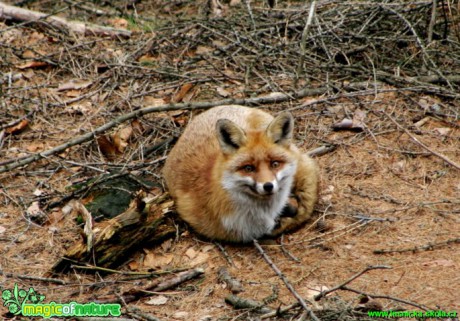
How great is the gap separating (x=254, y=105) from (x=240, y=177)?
103 inches

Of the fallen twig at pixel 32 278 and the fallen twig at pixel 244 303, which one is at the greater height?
the fallen twig at pixel 244 303

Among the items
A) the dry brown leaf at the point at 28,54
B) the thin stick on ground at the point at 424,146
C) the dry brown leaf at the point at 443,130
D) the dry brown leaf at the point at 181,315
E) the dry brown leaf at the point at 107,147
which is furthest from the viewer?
the dry brown leaf at the point at 28,54

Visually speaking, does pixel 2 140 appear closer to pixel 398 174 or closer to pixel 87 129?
pixel 87 129

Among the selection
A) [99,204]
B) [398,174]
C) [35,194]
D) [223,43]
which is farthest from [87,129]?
[398,174]

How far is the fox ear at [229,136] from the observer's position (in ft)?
18.4

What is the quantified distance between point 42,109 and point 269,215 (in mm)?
4164

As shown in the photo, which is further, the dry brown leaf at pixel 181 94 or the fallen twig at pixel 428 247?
the dry brown leaf at pixel 181 94

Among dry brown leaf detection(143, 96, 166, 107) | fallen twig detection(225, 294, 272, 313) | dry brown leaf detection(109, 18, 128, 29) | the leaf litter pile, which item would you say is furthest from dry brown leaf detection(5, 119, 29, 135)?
fallen twig detection(225, 294, 272, 313)

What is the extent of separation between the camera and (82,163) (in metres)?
7.30

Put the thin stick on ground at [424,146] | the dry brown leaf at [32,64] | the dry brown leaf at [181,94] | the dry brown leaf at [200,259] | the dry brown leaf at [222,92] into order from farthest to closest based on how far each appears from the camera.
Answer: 1. the dry brown leaf at [32,64]
2. the dry brown leaf at [181,94]
3. the dry brown leaf at [222,92]
4. the thin stick on ground at [424,146]
5. the dry brown leaf at [200,259]

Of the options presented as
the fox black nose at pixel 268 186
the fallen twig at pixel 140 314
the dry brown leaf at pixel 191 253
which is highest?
the fox black nose at pixel 268 186

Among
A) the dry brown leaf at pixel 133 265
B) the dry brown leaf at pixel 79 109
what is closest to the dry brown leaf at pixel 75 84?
the dry brown leaf at pixel 79 109

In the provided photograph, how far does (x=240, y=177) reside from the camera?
18.6ft

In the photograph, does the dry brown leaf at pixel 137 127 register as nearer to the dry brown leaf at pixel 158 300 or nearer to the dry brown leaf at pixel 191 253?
the dry brown leaf at pixel 191 253
